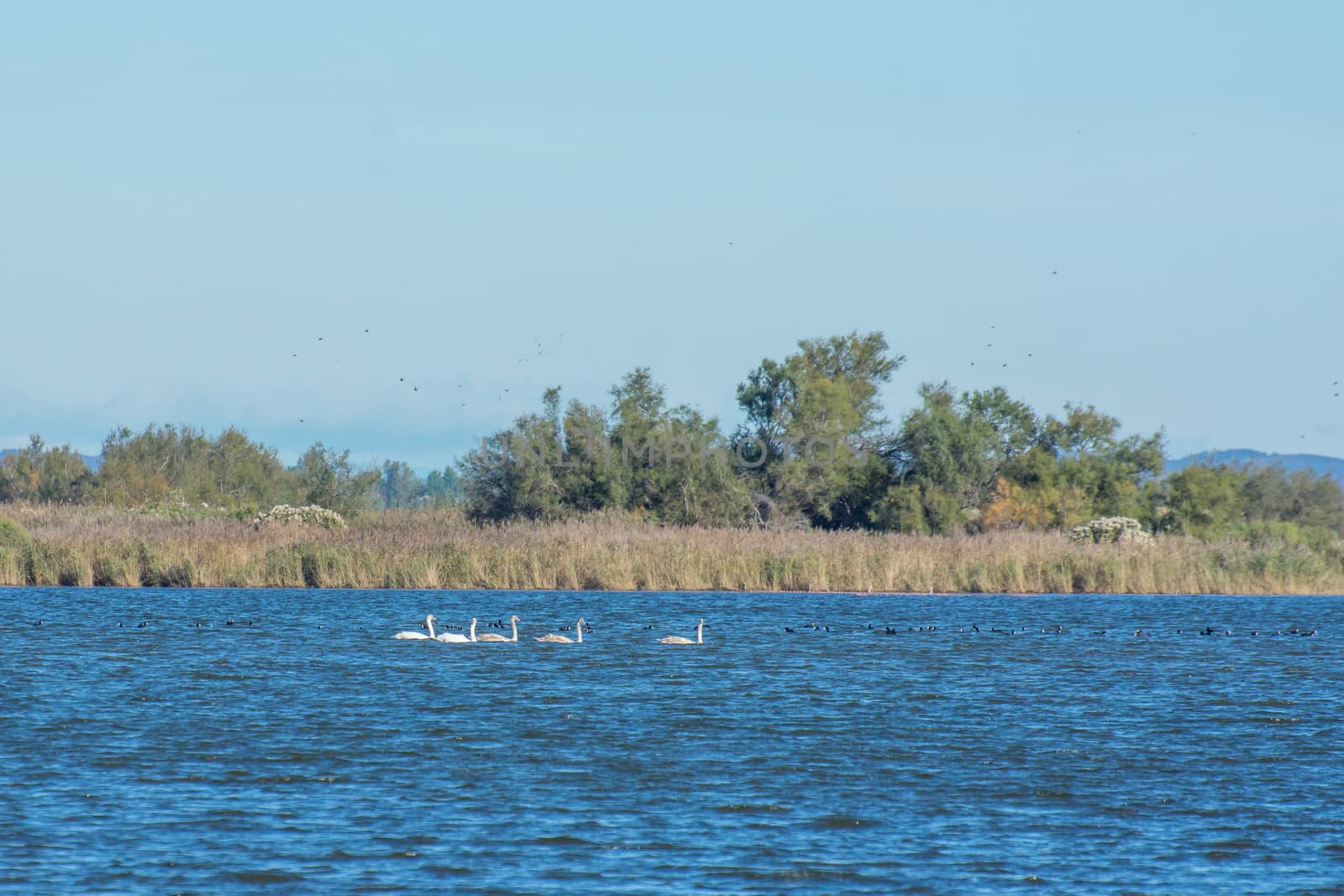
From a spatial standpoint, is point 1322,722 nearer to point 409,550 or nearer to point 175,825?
point 175,825

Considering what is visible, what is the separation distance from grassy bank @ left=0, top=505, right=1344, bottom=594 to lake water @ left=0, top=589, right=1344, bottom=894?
9827mm

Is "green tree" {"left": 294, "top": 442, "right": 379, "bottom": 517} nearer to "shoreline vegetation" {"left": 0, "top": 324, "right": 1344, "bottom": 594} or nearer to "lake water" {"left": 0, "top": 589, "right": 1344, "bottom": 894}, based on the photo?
"shoreline vegetation" {"left": 0, "top": 324, "right": 1344, "bottom": 594}

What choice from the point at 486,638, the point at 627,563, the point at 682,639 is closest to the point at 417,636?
the point at 486,638

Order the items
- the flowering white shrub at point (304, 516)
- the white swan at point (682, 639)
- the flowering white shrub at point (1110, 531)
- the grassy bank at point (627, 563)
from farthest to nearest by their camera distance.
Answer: the flowering white shrub at point (304, 516), the flowering white shrub at point (1110, 531), the grassy bank at point (627, 563), the white swan at point (682, 639)

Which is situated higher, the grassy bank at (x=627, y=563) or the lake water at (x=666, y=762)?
the grassy bank at (x=627, y=563)

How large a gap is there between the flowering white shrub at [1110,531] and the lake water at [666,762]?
19151 mm

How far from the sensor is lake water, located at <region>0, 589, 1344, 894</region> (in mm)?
13016

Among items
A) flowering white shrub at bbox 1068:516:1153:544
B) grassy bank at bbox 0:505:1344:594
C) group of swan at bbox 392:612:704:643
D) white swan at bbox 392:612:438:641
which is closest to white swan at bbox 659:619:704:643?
group of swan at bbox 392:612:704:643

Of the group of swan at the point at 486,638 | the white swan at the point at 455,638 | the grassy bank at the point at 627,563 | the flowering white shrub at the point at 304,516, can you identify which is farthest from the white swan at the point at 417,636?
the flowering white shrub at the point at 304,516

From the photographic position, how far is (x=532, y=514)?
57312 mm

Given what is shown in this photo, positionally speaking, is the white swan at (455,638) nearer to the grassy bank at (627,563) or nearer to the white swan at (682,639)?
the white swan at (682,639)

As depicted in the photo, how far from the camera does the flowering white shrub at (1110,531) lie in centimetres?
5178

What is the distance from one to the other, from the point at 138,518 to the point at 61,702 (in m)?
30.5

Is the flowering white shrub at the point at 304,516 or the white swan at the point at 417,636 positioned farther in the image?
the flowering white shrub at the point at 304,516
